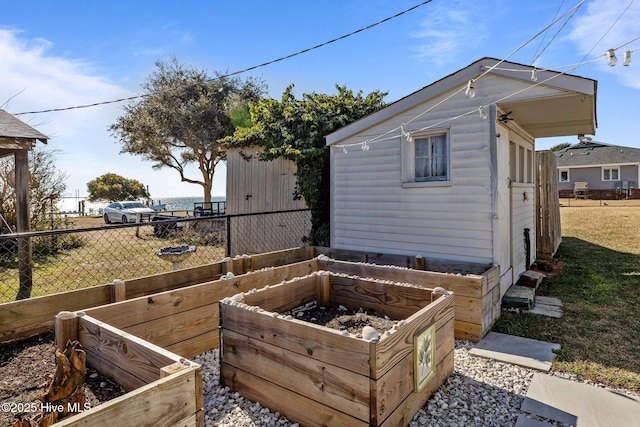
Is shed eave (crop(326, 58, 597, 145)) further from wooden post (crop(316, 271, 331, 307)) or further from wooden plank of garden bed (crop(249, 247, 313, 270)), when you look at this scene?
wooden post (crop(316, 271, 331, 307))

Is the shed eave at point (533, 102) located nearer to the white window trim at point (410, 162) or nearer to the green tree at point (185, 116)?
the white window trim at point (410, 162)

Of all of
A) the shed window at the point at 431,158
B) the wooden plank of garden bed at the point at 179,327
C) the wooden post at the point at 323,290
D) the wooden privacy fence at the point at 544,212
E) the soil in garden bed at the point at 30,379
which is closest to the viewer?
the soil in garden bed at the point at 30,379

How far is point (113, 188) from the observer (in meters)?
36.7

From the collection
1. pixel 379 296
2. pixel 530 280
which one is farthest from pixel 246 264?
pixel 530 280

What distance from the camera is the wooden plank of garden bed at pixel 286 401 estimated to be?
6.76 ft

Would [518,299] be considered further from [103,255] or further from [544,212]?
[103,255]

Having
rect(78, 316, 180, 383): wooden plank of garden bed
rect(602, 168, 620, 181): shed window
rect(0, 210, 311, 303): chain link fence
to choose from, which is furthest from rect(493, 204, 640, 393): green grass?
rect(602, 168, 620, 181): shed window

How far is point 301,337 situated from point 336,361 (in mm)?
278

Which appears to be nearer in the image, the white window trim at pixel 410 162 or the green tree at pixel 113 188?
the white window trim at pixel 410 162

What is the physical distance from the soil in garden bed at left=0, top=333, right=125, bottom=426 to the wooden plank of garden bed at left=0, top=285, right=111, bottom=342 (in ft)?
0.23

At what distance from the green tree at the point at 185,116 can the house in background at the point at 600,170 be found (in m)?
23.0

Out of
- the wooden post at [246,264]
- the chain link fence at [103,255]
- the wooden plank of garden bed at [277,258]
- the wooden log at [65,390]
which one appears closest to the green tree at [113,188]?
the chain link fence at [103,255]

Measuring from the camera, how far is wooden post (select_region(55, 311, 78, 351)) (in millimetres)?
2086

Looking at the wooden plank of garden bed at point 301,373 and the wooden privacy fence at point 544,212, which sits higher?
the wooden privacy fence at point 544,212
